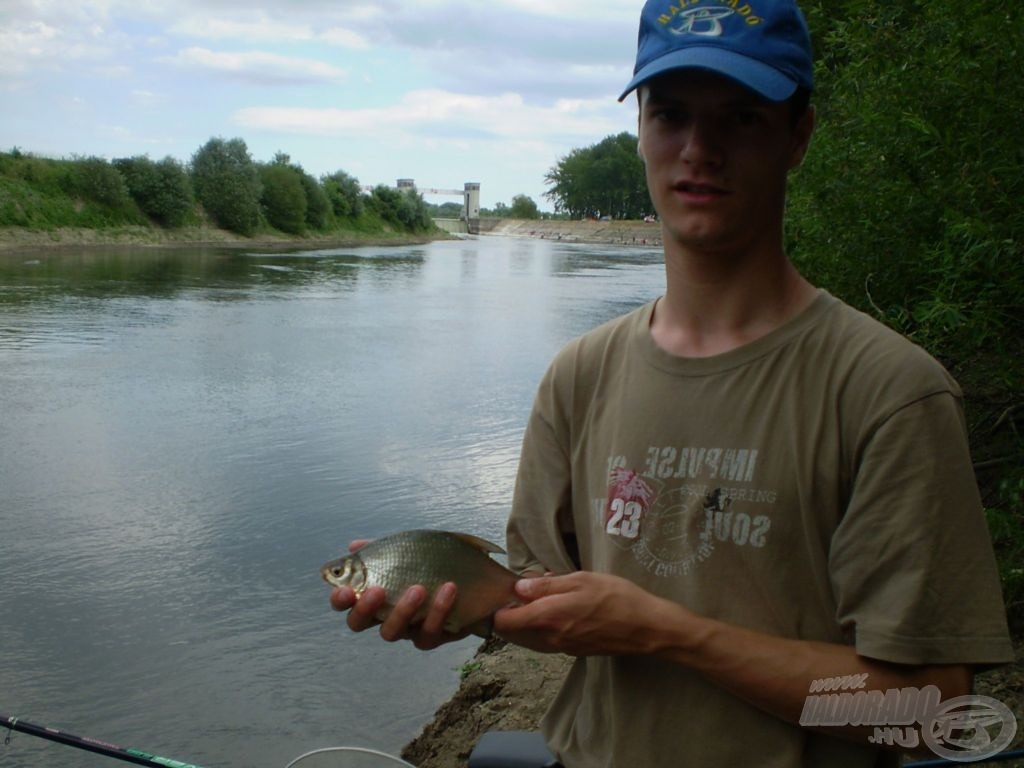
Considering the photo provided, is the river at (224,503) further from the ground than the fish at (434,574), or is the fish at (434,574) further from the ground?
the fish at (434,574)

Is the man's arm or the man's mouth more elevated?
the man's mouth

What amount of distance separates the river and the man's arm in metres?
4.66

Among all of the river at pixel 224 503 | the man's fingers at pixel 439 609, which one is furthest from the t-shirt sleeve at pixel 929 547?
the river at pixel 224 503

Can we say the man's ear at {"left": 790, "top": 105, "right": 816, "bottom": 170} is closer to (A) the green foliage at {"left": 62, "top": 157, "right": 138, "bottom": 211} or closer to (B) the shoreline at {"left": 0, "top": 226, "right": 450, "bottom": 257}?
(B) the shoreline at {"left": 0, "top": 226, "right": 450, "bottom": 257}

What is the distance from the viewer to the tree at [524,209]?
528 feet

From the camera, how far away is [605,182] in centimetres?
12144

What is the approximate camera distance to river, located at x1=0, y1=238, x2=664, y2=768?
21.4ft

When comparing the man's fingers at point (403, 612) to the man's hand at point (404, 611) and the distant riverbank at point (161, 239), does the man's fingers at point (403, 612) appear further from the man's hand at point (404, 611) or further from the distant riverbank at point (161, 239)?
the distant riverbank at point (161, 239)

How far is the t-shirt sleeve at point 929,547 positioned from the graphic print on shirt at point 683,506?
0.58 ft

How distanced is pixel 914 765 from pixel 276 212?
225ft

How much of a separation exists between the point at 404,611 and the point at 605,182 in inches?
4831

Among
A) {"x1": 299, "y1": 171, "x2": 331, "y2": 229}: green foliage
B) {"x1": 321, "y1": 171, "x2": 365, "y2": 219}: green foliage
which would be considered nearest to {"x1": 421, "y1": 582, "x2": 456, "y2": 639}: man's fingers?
{"x1": 299, "y1": 171, "x2": 331, "y2": 229}: green foliage

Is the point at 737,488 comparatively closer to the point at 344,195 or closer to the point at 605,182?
the point at 344,195

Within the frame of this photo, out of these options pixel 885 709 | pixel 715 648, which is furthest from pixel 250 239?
pixel 885 709
